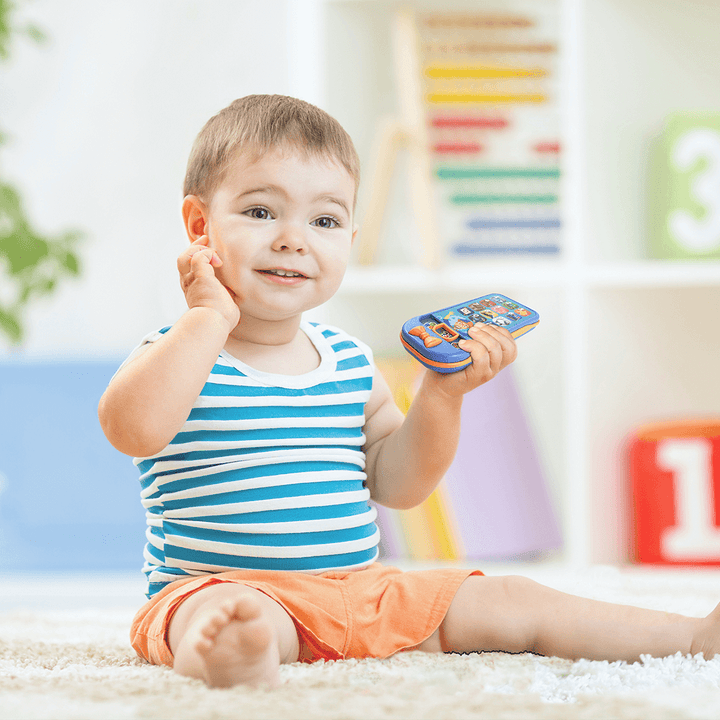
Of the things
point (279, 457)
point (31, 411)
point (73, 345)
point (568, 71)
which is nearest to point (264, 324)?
point (279, 457)

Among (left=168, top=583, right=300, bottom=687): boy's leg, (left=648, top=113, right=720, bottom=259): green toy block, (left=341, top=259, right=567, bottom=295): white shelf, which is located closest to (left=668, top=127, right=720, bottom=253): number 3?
(left=648, top=113, right=720, bottom=259): green toy block

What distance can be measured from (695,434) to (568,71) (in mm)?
618

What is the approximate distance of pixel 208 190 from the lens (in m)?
0.75

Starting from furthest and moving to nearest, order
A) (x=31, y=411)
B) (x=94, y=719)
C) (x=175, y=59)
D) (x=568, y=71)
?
1. (x=175, y=59)
2. (x=31, y=411)
3. (x=568, y=71)
4. (x=94, y=719)

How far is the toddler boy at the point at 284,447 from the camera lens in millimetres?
661

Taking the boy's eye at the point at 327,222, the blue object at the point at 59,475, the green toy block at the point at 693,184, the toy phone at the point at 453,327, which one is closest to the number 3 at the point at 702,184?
the green toy block at the point at 693,184

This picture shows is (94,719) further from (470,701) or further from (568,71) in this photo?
(568,71)

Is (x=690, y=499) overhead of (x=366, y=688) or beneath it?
beneath

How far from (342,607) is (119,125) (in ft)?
4.66

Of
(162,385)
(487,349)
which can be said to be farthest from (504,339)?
(162,385)

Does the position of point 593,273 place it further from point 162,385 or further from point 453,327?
point 162,385

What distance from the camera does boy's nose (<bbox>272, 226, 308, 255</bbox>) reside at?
71cm

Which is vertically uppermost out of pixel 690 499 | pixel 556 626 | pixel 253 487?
pixel 253 487

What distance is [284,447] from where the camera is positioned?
74cm
